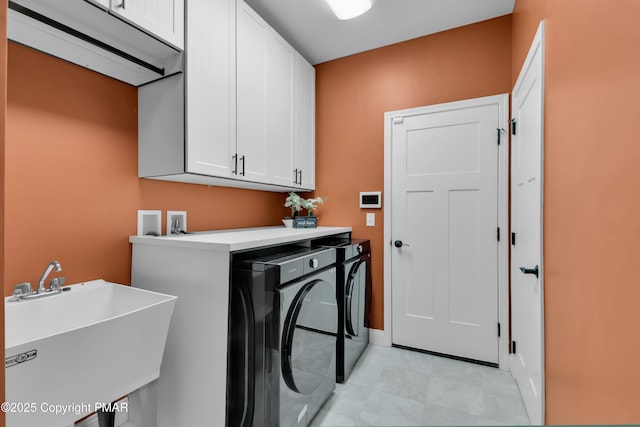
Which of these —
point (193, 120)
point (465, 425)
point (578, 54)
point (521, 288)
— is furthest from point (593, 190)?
point (193, 120)

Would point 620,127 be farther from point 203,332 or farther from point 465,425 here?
point 203,332

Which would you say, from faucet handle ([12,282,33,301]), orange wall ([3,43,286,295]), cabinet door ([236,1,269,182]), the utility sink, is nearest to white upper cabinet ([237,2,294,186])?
cabinet door ([236,1,269,182])

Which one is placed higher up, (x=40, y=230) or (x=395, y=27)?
(x=395, y=27)

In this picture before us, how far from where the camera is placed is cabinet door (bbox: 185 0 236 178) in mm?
1517

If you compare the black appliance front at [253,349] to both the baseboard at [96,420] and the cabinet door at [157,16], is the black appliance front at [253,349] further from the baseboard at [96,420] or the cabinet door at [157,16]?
the cabinet door at [157,16]

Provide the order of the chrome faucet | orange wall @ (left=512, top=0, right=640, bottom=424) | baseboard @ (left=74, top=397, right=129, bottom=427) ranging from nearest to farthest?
orange wall @ (left=512, top=0, right=640, bottom=424)
the chrome faucet
baseboard @ (left=74, top=397, right=129, bottom=427)

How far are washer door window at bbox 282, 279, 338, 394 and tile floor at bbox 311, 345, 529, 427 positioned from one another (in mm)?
171

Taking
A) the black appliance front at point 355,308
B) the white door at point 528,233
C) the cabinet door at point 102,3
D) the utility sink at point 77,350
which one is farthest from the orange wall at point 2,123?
the white door at point 528,233

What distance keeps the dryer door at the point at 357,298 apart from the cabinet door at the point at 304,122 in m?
0.91

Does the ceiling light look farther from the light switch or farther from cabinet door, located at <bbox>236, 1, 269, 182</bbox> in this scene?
the light switch

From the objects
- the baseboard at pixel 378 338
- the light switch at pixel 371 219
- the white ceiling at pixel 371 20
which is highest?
the white ceiling at pixel 371 20

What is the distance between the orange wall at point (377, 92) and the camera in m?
2.23

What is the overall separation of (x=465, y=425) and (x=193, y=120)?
166 cm

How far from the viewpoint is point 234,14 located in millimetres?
1786
